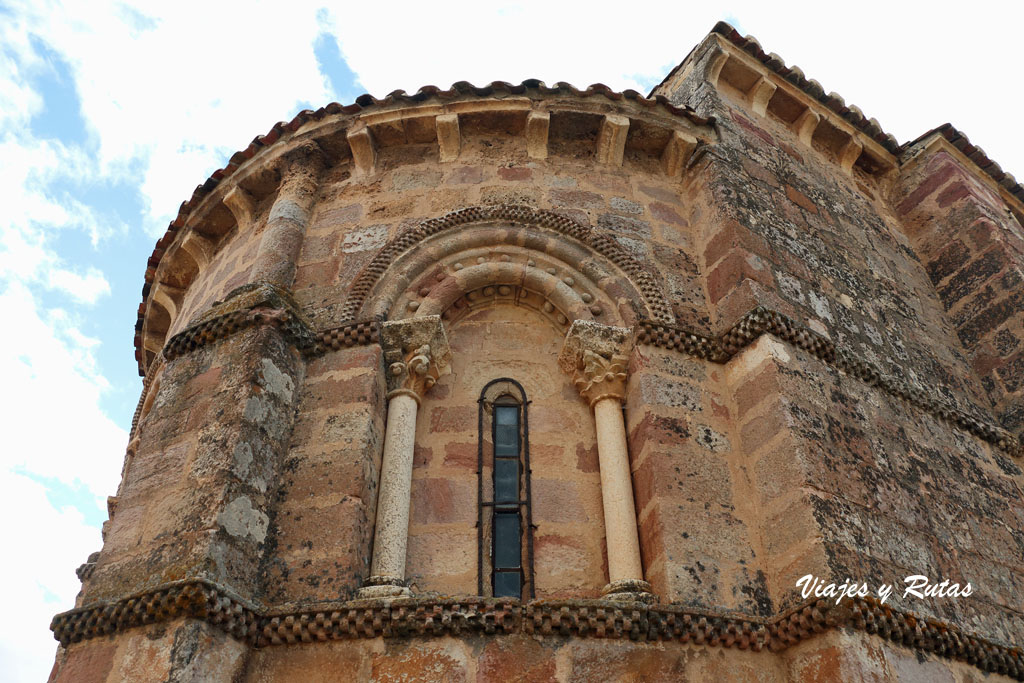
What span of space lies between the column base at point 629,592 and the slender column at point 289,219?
315 centimetres

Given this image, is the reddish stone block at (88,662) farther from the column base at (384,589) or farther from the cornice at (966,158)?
the cornice at (966,158)

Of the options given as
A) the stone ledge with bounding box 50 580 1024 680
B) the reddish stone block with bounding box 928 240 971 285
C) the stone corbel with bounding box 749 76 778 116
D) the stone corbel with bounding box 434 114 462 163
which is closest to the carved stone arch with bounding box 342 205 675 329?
the stone corbel with bounding box 434 114 462 163

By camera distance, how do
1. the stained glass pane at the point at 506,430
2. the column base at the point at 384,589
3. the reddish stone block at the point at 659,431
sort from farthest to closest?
the stained glass pane at the point at 506,430, the reddish stone block at the point at 659,431, the column base at the point at 384,589

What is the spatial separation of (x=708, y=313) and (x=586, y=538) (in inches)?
77.8

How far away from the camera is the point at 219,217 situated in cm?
785

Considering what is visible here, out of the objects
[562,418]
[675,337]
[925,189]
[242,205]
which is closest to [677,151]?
[675,337]

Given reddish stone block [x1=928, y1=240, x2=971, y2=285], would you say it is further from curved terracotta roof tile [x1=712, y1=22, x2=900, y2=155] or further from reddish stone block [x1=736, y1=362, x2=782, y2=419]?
reddish stone block [x1=736, y1=362, x2=782, y2=419]

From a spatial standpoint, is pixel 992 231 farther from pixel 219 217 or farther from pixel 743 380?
pixel 219 217

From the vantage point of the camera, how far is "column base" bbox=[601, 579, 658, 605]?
14.5ft

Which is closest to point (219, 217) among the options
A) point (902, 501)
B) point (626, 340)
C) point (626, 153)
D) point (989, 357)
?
point (626, 153)

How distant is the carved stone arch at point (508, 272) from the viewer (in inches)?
232

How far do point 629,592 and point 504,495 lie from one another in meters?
1.05

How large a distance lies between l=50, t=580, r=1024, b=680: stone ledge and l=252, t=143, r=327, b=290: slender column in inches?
102

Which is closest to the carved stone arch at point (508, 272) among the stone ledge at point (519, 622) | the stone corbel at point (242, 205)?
the stone corbel at point (242, 205)
